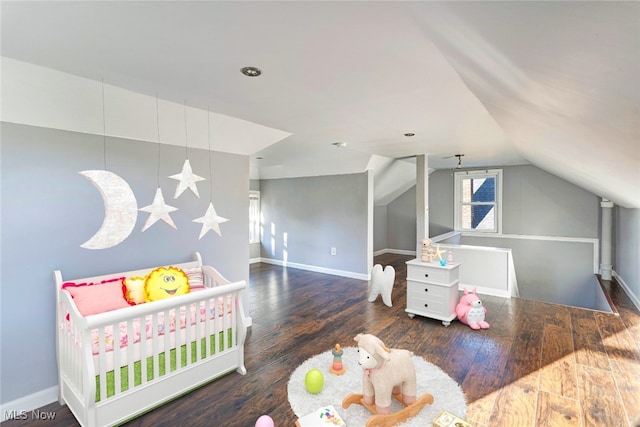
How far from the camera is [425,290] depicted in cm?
346

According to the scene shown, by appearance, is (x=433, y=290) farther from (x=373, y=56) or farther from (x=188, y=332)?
(x=373, y=56)

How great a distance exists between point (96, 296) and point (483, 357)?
305 cm

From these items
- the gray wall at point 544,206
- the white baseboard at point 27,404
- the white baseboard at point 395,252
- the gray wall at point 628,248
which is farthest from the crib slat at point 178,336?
the gray wall at point 544,206

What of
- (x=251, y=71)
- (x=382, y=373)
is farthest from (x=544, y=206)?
(x=251, y=71)

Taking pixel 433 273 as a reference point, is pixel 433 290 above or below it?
below

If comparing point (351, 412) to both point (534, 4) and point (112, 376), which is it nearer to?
point (112, 376)

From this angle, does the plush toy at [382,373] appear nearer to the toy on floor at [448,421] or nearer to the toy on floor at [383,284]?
the toy on floor at [448,421]

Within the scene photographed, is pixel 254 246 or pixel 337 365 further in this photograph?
pixel 254 246

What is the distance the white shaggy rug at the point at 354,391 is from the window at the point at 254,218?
435cm

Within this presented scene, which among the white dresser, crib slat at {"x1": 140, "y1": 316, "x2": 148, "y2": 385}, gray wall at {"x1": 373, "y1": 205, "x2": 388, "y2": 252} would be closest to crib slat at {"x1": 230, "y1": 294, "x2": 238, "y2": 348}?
crib slat at {"x1": 140, "y1": 316, "x2": 148, "y2": 385}

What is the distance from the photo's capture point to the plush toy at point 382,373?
1817 millimetres

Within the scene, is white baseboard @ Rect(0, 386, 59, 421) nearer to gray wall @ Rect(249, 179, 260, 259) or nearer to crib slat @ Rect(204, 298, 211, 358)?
crib slat @ Rect(204, 298, 211, 358)

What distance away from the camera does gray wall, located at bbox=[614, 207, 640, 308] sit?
3.60 metres

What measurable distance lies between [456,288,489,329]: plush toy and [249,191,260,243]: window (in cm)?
445
